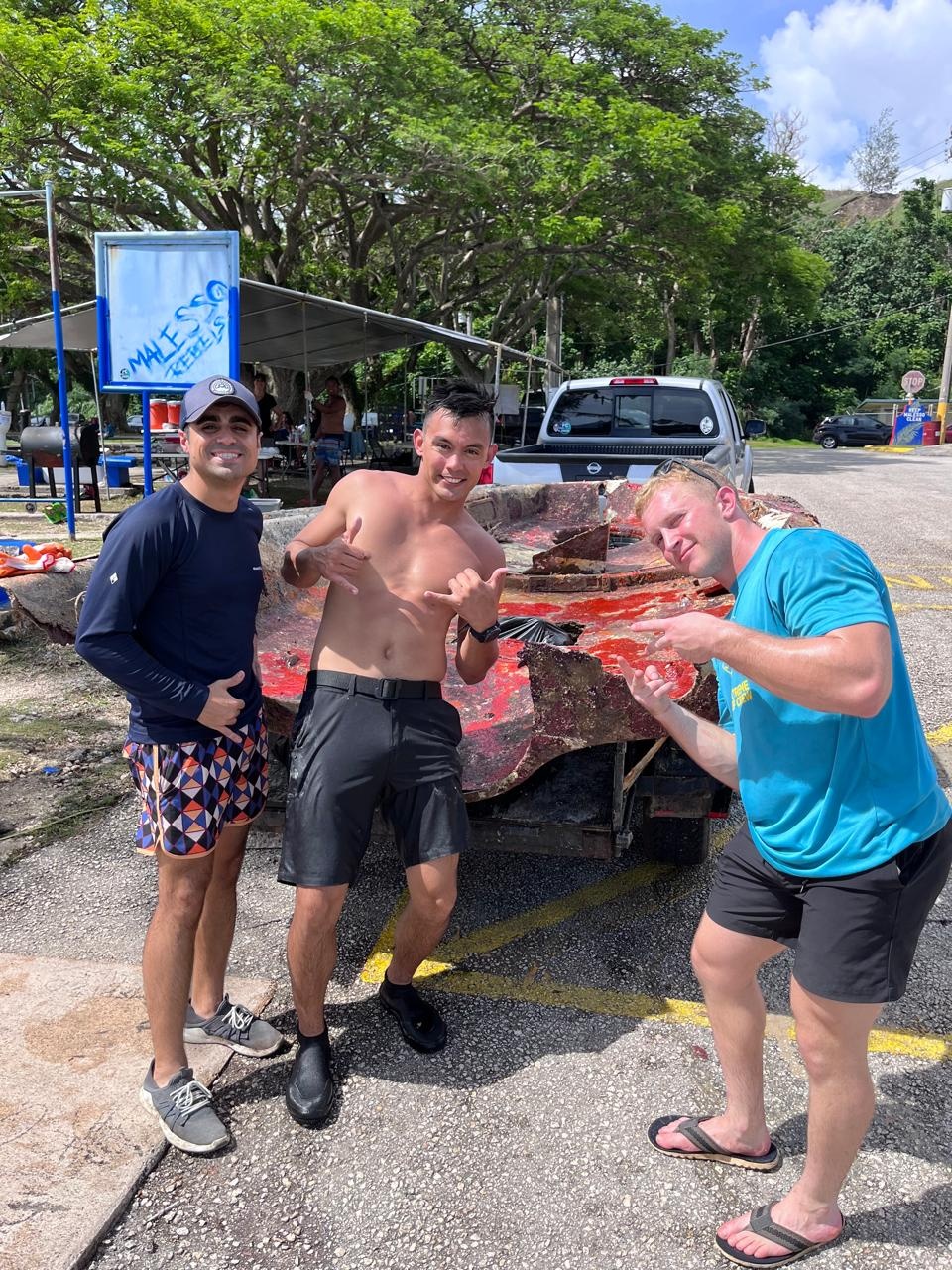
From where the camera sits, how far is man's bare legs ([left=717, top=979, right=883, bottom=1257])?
6.63 feet

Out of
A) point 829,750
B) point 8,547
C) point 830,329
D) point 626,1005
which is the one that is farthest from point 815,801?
point 830,329

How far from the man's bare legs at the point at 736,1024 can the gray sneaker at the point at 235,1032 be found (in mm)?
1136

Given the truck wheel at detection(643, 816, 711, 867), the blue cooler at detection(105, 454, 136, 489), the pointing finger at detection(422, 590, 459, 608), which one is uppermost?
the blue cooler at detection(105, 454, 136, 489)

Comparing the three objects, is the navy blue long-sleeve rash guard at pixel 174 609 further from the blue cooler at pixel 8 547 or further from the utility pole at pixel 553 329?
the utility pole at pixel 553 329

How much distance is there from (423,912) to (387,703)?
62 centimetres

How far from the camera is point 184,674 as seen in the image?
2516 mm

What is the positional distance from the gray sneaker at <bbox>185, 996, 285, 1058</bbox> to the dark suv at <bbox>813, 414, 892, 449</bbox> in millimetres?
40266

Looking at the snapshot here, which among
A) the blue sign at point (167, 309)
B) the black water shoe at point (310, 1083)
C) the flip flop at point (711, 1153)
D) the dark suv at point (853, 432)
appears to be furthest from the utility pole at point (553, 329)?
the flip flop at point (711, 1153)

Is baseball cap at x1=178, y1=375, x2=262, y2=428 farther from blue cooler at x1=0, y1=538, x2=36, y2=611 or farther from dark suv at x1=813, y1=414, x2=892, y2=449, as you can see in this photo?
dark suv at x1=813, y1=414, x2=892, y2=449

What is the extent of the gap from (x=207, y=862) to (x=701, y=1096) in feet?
4.93

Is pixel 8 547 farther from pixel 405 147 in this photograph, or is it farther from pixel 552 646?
pixel 405 147

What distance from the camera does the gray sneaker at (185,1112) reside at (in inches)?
96.7

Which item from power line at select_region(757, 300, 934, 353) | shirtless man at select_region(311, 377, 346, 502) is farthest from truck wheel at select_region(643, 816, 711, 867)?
power line at select_region(757, 300, 934, 353)

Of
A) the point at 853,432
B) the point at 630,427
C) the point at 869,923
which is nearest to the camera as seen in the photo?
the point at 869,923
